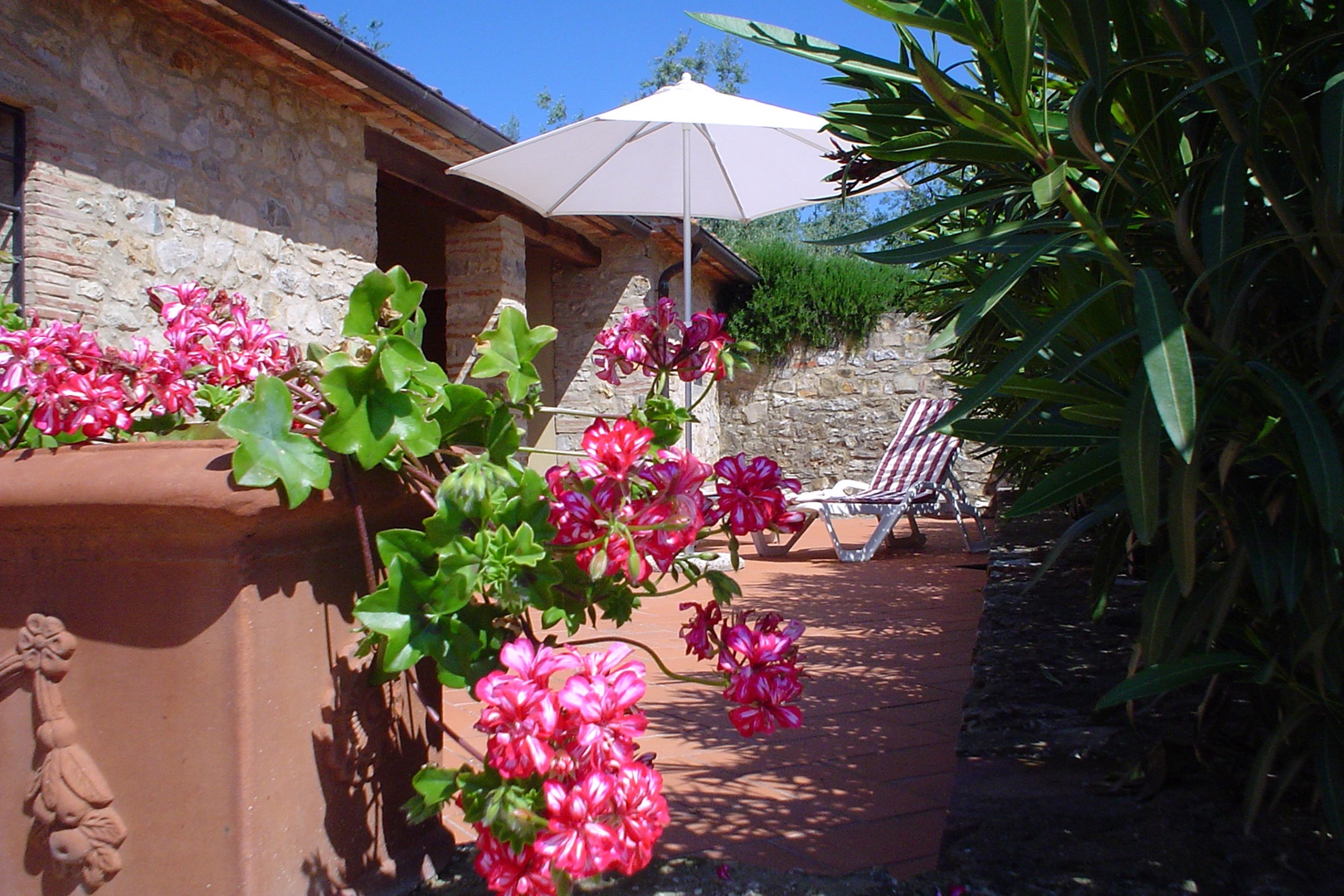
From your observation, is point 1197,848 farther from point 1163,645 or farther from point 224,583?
point 224,583

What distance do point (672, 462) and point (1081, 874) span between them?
584 mm

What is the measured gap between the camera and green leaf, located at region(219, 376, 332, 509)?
3.17ft

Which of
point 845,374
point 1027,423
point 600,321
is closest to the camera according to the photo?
point 1027,423

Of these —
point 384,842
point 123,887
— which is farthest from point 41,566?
point 384,842

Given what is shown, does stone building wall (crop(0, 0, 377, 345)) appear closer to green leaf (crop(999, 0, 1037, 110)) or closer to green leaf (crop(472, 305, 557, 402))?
green leaf (crop(472, 305, 557, 402))

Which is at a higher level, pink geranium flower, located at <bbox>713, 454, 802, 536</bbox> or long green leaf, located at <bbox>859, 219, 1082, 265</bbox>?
long green leaf, located at <bbox>859, 219, 1082, 265</bbox>

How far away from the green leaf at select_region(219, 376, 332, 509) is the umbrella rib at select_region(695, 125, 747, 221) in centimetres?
431

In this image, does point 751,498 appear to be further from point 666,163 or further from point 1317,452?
point 666,163

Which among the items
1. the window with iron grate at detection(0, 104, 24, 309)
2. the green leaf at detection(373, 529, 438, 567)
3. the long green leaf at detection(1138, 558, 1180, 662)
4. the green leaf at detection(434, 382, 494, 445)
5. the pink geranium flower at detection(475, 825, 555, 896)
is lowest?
the pink geranium flower at detection(475, 825, 555, 896)

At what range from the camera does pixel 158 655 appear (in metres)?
1.04

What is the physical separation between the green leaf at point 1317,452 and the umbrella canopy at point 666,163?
3.77m

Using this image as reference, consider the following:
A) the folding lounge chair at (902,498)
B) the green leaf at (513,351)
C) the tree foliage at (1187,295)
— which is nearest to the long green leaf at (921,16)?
the tree foliage at (1187,295)

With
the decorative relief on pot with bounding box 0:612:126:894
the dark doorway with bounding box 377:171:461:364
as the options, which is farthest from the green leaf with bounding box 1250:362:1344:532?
the dark doorway with bounding box 377:171:461:364

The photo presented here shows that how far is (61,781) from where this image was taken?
1066 millimetres
